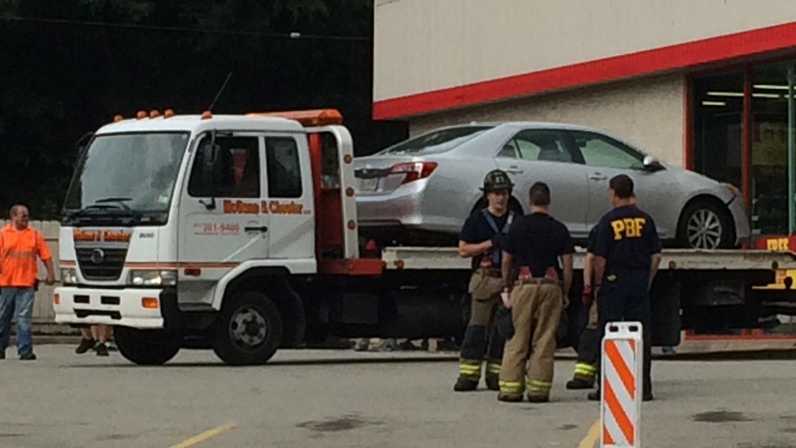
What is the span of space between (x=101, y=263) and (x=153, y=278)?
2.27 feet

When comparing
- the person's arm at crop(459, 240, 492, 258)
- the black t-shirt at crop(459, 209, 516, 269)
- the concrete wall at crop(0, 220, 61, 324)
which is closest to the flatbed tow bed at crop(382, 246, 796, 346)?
the black t-shirt at crop(459, 209, 516, 269)

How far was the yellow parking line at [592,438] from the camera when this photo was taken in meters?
12.1

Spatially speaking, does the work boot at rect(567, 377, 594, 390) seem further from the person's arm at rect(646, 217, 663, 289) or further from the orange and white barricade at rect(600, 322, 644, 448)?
the orange and white barricade at rect(600, 322, 644, 448)

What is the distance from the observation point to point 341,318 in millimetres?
19922

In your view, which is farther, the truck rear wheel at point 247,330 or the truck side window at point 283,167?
the truck side window at point 283,167

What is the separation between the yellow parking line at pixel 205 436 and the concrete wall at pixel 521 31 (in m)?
14.3

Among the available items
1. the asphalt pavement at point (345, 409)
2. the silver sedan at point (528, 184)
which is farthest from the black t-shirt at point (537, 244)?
the silver sedan at point (528, 184)

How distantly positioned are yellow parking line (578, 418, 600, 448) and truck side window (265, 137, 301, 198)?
6.74 metres

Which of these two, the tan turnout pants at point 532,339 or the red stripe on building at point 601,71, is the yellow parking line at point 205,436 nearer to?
the tan turnout pants at point 532,339

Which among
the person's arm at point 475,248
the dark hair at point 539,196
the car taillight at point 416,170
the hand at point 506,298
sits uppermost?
the car taillight at point 416,170

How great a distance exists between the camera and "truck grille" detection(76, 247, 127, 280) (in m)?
19.0

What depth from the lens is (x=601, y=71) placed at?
29297 mm

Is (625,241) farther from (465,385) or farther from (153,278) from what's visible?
(153,278)

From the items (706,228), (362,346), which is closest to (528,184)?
(706,228)
